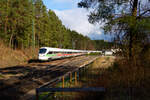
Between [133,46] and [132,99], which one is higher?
[133,46]

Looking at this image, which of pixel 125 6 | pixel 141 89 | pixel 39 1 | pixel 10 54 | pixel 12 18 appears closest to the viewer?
pixel 141 89

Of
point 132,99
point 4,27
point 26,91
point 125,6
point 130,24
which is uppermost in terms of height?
point 4,27

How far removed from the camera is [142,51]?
25.9 feet

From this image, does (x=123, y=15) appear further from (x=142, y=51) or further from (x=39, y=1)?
(x=39, y=1)

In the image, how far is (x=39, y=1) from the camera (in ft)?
153

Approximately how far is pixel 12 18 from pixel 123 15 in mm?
30192

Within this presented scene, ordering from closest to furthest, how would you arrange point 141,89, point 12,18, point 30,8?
point 141,89, point 12,18, point 30,8

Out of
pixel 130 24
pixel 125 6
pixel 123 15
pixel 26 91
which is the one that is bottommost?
pixel 26 91

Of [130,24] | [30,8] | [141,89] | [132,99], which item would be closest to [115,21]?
[130,24]

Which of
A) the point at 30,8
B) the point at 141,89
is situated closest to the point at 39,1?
the point at 30,8

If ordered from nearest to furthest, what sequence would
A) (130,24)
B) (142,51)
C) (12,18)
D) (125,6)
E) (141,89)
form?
(141,89)
(130,24)
(142,51)
(125,6)
(12,18)

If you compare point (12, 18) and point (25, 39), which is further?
point (25, 39)

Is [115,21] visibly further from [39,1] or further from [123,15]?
[39,1]

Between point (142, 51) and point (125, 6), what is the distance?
2709 millimetres
